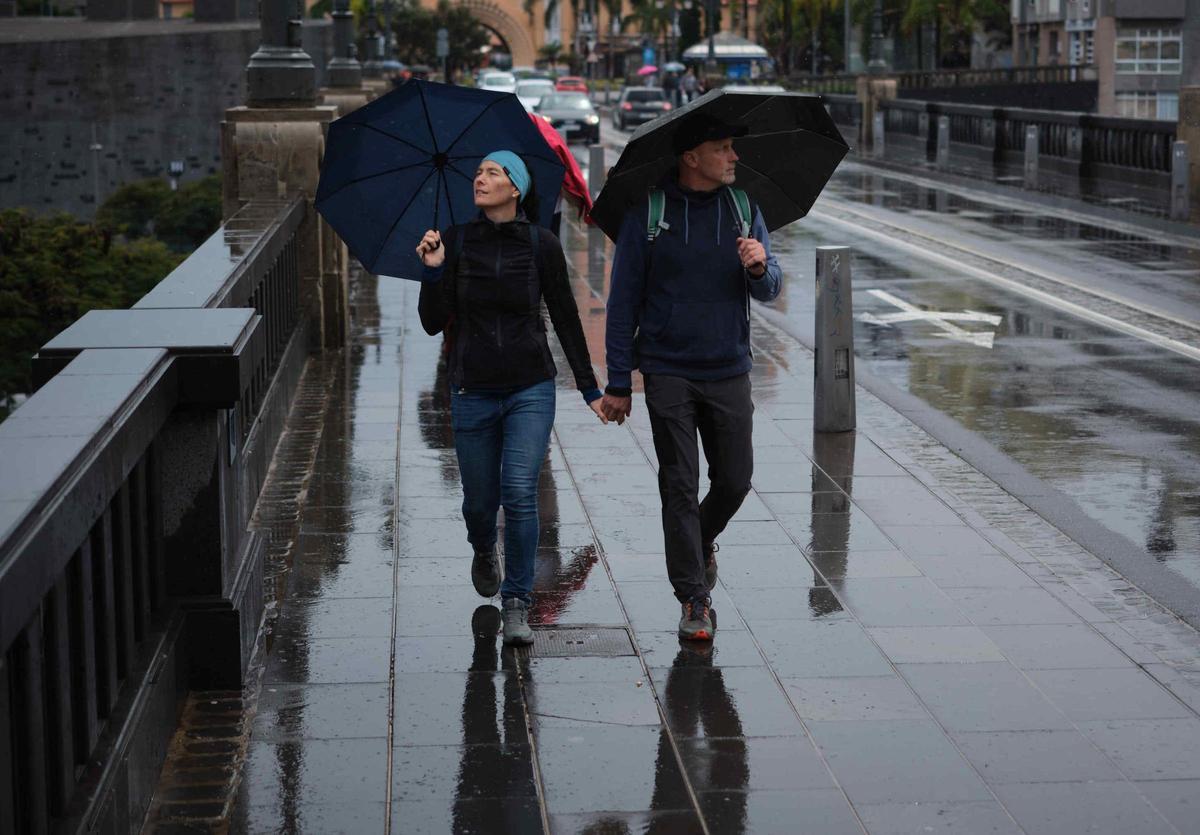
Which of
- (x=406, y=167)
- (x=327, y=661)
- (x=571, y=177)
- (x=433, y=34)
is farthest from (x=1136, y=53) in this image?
(x=327, y=661)

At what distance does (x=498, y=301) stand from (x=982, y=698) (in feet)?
6.83

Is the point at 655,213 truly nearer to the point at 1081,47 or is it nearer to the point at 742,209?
the point at 742,209

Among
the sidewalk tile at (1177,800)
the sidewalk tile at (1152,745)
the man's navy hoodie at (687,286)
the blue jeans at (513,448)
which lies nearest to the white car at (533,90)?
the blue jeans at (513,448)


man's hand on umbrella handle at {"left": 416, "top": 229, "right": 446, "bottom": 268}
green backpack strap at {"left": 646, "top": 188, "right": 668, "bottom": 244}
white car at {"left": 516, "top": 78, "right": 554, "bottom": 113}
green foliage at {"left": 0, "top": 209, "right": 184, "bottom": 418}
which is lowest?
green foliage at {"left": 0, "top": 209, "right": 184, "bottom": 418}

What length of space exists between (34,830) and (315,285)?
978 cm

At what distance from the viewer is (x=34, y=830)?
389 cm

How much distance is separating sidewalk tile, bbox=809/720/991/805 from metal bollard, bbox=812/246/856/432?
504 cm

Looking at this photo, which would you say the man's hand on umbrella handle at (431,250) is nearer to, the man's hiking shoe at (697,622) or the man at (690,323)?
the man at (690,323)

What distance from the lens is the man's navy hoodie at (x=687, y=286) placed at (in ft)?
21.2

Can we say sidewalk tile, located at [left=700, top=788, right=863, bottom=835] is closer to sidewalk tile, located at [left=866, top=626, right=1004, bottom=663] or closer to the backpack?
sidewalk tile, located at [left=866, top=626, right=1004, bottom=663]

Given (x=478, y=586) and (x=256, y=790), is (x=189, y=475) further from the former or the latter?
(x=478, y=586)

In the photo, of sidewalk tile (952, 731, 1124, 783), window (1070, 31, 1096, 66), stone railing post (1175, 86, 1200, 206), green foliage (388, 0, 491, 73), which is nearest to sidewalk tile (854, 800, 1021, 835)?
sidewalk tile (952, 731, 1124, 783)

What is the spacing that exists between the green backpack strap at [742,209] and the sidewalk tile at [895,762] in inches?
68.8

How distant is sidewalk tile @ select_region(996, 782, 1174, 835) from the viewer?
4926 mm
